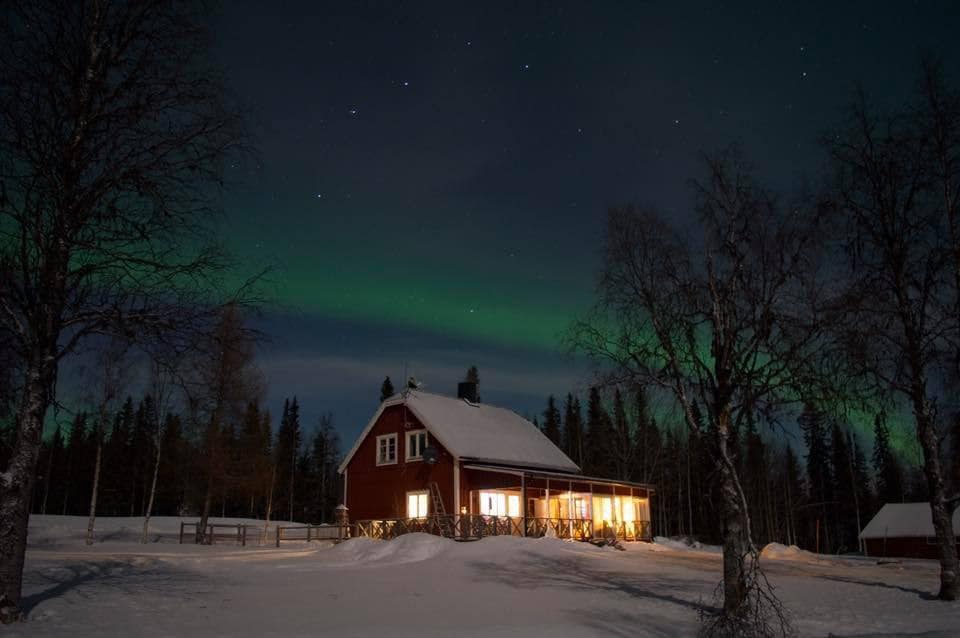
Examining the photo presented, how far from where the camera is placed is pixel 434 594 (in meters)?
17.2

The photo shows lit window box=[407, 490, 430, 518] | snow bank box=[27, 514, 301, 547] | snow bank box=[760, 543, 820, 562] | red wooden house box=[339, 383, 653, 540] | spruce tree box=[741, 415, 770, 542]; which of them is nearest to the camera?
snow bank box=[760, 543, 820, 562]

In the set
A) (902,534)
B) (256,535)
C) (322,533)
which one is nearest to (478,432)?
(322,533)

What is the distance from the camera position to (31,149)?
424 inches

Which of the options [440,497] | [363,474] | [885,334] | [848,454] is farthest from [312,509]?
[885,334]

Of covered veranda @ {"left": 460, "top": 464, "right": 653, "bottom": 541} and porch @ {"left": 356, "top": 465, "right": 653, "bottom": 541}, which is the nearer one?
porch @ {"left": 356, "top": 465, "right": 653, "bottom": 541}

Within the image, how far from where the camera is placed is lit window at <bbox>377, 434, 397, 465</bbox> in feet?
120

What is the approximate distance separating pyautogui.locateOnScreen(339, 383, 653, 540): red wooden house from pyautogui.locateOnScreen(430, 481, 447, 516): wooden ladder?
47 millimetres

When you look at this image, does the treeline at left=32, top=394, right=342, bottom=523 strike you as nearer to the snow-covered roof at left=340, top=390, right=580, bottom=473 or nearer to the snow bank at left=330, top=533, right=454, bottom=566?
the snow-covered roof at left=340, top=390, right=580, bottom=473

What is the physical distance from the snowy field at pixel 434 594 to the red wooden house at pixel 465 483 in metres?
5.35

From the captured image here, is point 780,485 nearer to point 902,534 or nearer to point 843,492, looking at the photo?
point 843,492

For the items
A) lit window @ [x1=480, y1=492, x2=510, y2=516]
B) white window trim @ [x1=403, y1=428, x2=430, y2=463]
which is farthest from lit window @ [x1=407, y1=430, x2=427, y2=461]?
lit window @ [x1=480, y1=492, x2=510, y2=516]

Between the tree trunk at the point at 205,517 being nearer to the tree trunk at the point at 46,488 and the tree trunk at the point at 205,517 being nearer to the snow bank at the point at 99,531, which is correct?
the snow bank at the point at 99,531

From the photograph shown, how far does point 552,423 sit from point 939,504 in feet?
210

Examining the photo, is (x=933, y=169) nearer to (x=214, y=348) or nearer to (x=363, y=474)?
(x=214, y=348)
